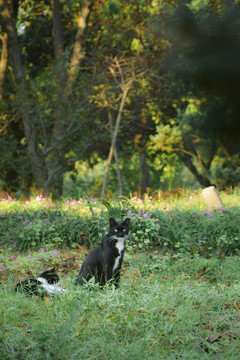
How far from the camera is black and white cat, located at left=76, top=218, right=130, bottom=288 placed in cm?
527

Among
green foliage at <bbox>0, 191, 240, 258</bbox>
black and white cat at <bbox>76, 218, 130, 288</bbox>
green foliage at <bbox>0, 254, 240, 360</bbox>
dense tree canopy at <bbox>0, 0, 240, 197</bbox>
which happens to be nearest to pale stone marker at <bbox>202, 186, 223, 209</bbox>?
green foliage at <bbox>0, 191, 240, 258</bbox>

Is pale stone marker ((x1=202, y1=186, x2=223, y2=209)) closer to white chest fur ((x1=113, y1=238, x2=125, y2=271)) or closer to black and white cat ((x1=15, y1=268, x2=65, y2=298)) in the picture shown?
white chest fur ((x1=113, y1=238, x2=125, y2=271))

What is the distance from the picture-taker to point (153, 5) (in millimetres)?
14250

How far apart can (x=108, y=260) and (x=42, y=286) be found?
0.79 meters

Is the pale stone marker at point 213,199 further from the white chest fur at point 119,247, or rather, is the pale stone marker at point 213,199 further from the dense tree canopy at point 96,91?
the white chest fur at point 119,247

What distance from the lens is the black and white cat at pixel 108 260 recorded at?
527cm

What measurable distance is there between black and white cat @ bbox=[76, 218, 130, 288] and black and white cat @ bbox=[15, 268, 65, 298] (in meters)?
0.30

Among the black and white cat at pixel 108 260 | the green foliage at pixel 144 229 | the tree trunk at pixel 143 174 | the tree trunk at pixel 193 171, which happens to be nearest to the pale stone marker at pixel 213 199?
the green foliage at pixel 144 229

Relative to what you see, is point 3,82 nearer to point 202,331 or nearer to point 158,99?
point 158,99

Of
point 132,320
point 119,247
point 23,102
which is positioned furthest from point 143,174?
point 132,320

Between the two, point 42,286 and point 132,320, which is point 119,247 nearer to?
point 42,286

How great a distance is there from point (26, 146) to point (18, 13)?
4712 mm

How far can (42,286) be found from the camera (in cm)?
510

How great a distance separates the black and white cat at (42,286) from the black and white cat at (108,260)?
0.30m
